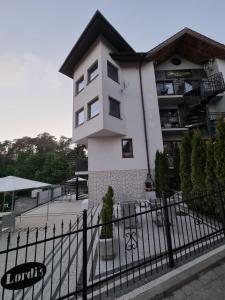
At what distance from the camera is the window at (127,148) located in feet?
36.4

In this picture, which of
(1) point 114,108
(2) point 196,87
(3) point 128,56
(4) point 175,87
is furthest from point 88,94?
(2) point 196,87

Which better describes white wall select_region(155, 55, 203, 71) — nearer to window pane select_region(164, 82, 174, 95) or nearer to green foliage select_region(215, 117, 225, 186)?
window pane select_region(164, 82, 174, 95)

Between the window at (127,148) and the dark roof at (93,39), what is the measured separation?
808cm

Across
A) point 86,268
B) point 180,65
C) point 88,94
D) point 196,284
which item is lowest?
point 196,284

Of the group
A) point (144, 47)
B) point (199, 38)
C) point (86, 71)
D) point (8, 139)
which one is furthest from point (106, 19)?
point (8, 139)

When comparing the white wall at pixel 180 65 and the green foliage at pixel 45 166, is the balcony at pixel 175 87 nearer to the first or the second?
the white wall at pixel 180 65

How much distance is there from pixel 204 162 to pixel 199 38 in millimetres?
11367

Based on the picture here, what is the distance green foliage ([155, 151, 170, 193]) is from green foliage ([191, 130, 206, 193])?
3356 millimetres

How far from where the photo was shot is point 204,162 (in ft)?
21.4

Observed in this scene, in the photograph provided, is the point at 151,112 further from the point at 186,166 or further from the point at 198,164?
the point at 198,164

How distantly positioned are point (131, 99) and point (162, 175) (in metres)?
6.50

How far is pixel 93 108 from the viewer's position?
10805 mm

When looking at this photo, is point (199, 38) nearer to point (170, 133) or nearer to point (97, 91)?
point (170, 133)

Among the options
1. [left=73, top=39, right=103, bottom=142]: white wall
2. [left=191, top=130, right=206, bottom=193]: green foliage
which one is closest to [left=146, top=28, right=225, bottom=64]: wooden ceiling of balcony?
[left=73, top=39, right=103, bottom=142]: white wall
